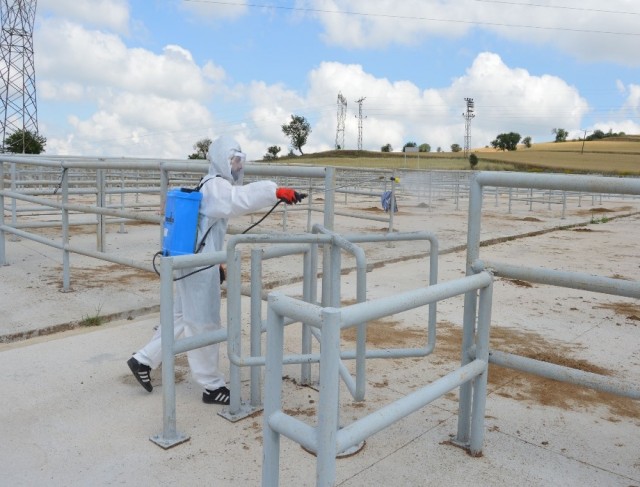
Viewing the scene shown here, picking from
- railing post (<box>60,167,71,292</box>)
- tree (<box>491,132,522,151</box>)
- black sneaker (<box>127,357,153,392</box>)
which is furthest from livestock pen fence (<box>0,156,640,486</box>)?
tree (<box>491,132,522,151</box>)

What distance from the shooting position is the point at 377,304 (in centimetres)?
171

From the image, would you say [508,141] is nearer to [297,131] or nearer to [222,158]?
[297,131]

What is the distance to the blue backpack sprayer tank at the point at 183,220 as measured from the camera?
9.89ft

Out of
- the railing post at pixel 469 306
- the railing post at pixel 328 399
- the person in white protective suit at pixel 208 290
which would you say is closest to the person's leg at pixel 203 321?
the person in white protective suit at pixel 208 290

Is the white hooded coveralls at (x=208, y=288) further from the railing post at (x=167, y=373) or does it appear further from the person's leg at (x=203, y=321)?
the railing post at (x=167, y=373)

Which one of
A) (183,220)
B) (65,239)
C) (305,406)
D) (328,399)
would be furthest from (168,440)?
(65,239)

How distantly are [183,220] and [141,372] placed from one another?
0.83 metres

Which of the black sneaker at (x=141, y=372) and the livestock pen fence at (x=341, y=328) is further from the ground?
the livestock pen fence at (x=341, y=328)

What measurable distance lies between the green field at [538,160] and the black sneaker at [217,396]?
1283 inches

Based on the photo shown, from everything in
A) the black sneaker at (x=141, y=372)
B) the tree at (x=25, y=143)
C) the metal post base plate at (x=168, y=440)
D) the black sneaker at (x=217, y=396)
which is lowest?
the metal post base plate at (x=168, y=440)

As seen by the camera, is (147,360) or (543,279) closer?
(543,279)

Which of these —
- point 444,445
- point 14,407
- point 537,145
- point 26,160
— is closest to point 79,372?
point 14,407

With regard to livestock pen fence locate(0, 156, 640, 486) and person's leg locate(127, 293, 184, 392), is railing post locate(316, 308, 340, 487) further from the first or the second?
person's leg locate(127, 293, 184, 392)

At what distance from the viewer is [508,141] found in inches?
2753
